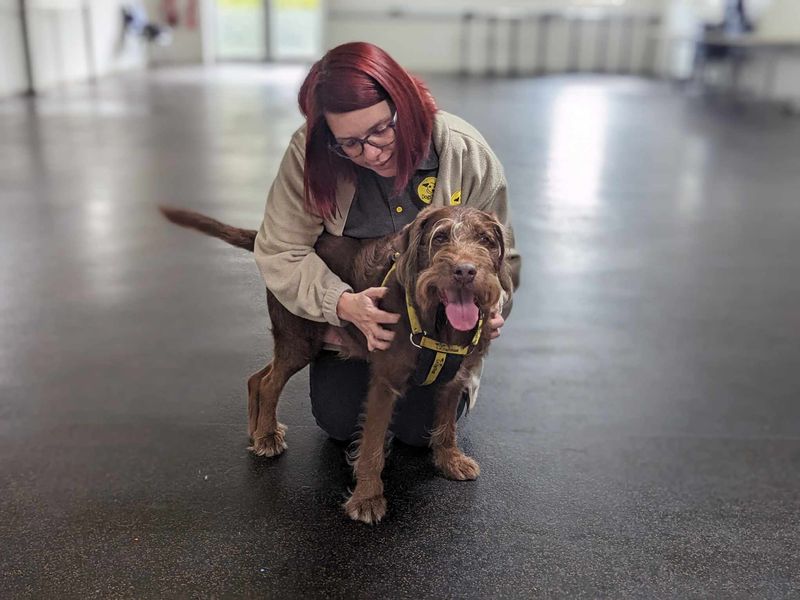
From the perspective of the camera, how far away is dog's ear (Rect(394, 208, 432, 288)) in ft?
4.92

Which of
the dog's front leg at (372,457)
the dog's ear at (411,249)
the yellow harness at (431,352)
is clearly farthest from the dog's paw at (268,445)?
the dog's ear at (411,249)

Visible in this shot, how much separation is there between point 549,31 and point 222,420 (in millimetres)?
16364

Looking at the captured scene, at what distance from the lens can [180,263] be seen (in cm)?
378

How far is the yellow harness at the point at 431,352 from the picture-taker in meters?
1.62

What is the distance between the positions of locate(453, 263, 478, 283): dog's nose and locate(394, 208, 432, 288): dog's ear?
0.12m

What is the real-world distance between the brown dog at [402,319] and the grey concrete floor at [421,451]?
7 centimetres

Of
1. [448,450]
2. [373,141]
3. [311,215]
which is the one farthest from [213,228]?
[448,450]

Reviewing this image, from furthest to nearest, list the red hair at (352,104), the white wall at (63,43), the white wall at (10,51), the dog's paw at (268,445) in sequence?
the white wall at (63,43)
the white wall at (10,51)
the dog's paw at (268,445)
the red hair at (352,104)

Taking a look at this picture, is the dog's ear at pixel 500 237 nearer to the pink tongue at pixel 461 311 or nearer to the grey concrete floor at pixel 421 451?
the pink tongue at pixel 461 311

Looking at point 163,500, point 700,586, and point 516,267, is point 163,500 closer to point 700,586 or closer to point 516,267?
point 516,267

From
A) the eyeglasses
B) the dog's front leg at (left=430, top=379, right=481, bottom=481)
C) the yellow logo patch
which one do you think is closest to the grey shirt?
the yellow logo patch

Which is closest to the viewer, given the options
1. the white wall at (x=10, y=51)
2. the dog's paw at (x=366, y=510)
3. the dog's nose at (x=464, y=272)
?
the dog's nose at (x=464, y=272)

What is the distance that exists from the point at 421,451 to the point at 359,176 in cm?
85

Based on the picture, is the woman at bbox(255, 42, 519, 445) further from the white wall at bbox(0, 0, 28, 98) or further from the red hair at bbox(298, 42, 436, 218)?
the white wall at bbox(0, 0, 28, 98)
